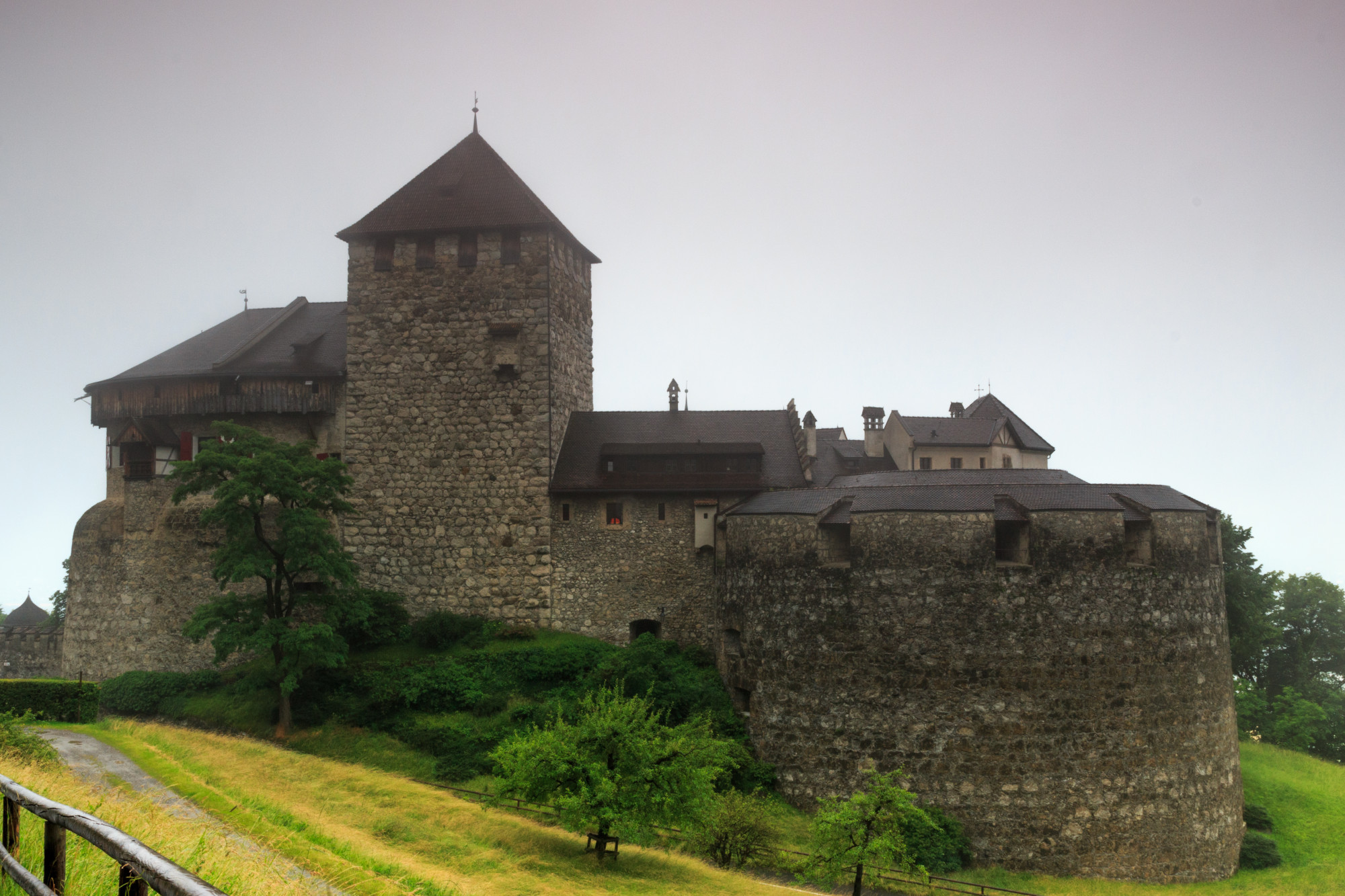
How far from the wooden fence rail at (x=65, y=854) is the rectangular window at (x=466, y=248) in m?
26.3

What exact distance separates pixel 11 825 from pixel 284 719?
70.0ft

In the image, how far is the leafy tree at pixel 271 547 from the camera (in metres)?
25.0

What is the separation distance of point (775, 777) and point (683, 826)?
21.8 ft

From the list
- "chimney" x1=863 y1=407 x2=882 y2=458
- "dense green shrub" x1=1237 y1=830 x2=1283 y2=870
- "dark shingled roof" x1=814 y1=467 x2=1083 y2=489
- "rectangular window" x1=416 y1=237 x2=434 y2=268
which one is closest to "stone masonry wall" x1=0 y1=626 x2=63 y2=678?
"rectangular window" x1=416 y1=237 x2=434 y2=268

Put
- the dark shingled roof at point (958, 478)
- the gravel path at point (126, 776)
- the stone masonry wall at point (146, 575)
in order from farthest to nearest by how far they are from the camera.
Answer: the stone masonry wall at point (146, 575)
the dark shingled roof at point (958, 478)
the gravel path at point (126, 776)

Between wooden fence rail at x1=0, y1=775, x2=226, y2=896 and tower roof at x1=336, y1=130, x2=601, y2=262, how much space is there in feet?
86.7

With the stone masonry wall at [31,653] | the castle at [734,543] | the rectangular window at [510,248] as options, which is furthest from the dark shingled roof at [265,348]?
the stone masonry wall at [31,653]

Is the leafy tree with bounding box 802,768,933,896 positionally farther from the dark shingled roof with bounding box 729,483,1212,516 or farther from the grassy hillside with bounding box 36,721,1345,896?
the dark shingled roof with bounding box 729,483,1212,516

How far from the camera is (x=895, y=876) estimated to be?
21938 mm

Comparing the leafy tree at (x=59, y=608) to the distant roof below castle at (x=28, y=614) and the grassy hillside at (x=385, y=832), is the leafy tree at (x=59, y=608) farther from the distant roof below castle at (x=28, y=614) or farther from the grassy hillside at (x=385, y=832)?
the grassy hillside at (x=385, y=832)

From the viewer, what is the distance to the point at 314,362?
32031 millimetres

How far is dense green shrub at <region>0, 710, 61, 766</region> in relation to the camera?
52.4 ft

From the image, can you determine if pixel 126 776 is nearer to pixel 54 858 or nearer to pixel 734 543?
pixel 734 543

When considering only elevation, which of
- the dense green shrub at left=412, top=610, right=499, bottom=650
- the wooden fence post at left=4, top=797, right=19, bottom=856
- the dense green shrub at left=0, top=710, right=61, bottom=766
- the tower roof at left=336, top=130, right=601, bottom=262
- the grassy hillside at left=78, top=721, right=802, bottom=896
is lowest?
the grassy hillside at left=78, top=721, right=802, bottom=896
